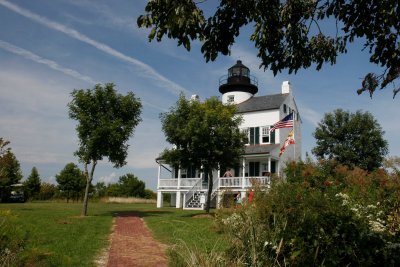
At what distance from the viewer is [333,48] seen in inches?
239

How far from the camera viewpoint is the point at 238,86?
36875mm

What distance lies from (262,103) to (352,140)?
31.0ft

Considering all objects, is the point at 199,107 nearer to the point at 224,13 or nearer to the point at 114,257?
the point at 114,257

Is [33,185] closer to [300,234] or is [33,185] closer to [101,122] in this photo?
[101,122]

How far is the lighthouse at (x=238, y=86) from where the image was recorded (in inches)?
1443

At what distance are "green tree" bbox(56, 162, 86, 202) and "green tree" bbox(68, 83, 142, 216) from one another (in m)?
27.2

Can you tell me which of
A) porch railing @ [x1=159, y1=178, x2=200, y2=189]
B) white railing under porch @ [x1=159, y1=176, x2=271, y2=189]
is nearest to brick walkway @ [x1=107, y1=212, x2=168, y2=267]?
white railing under porch @ [x1=159, y1=176, x2=271, y2=189]

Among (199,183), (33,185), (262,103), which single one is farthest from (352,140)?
(33,185)

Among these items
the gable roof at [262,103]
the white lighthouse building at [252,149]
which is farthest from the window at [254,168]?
the gable roof at [262,103]

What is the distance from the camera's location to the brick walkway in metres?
7.82

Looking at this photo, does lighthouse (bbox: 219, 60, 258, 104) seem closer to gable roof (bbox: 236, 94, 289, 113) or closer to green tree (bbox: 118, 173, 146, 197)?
gable roof (bbox: 236, 94, 289, 113)

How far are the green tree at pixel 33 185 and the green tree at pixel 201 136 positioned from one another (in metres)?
31.0

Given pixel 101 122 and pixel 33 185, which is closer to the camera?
pixel 101 122

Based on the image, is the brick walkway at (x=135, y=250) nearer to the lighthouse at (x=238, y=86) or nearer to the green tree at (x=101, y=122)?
the green tree at (x=101, y=122)
